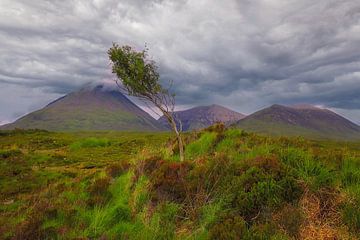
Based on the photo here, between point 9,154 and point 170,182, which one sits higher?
point 170,182

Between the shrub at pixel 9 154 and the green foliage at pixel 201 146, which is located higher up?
the green foliage at pixel 201 146

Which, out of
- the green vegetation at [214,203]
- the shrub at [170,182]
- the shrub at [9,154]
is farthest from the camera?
the shrub at [9,154]

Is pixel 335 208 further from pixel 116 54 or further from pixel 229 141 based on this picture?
pixel 116 54

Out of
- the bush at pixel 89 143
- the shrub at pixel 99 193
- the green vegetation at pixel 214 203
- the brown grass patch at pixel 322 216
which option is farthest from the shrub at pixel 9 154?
the brown grass patch at pixel 322 216

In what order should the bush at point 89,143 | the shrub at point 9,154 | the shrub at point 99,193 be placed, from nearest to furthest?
the shrub at point 99,193, the shrub at point 9,154, the bush at point 89,143

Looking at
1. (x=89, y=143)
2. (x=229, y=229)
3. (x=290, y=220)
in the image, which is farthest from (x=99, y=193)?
(x=89, y=143)

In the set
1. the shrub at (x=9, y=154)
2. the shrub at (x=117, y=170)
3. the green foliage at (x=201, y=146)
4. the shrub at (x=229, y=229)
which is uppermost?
the green foliage at (x=201, y=146)

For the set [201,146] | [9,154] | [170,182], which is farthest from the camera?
[9,154]

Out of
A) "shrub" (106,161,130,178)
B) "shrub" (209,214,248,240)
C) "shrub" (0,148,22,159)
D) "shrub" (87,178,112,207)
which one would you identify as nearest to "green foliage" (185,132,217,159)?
"shrub" (106,161,130,178)

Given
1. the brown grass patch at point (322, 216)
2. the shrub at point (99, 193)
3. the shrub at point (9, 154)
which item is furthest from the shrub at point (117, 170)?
the shrub at point (9, 154)

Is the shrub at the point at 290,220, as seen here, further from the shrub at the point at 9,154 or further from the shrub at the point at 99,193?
the shrub at the point at 9,154

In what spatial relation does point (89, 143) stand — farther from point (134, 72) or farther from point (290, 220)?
point (290, 220)

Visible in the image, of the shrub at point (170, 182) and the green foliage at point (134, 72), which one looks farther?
the green foliage at point (134, 72)

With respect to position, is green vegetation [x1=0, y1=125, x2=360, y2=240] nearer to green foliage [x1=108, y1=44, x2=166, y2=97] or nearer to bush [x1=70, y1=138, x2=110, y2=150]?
green foliage [x1=108, y1=44, x2=166, y2=97]
